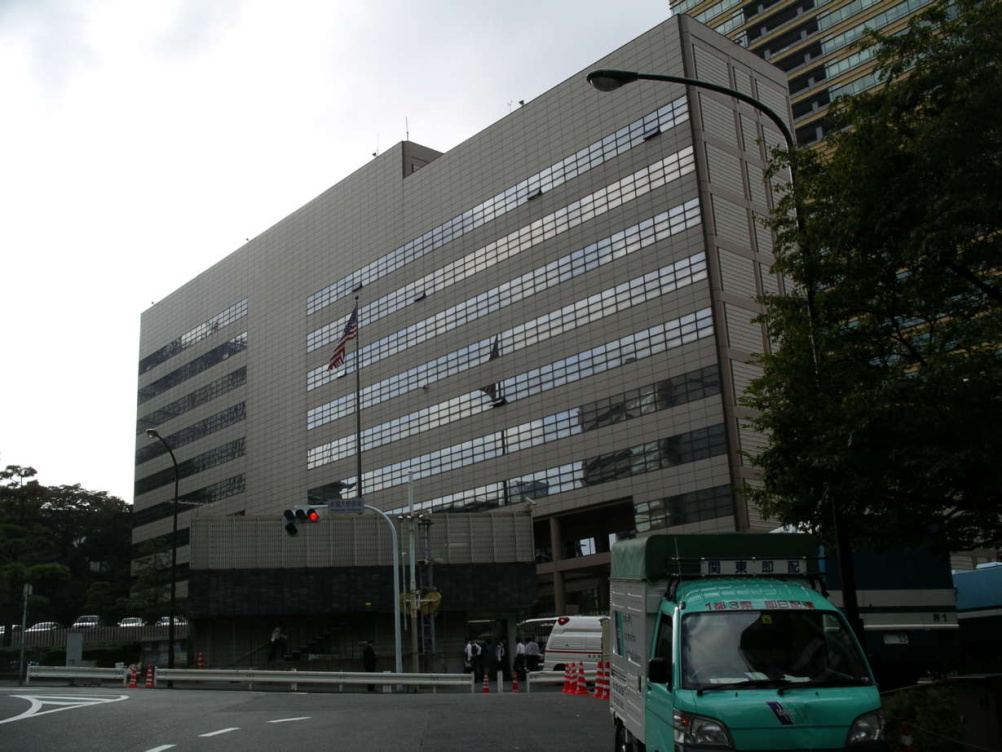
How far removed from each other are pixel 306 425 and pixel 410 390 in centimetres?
1257

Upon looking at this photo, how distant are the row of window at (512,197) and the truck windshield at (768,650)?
48222mm

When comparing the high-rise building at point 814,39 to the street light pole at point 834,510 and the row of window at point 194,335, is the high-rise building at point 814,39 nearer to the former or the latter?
the row of window at point 194,335

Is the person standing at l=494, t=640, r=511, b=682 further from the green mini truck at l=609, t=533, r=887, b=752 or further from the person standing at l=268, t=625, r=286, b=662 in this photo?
the green mini truck at l=609, t=533, r=887, b=752

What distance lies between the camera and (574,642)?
36.0 m

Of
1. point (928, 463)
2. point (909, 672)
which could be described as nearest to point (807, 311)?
point (928, 463)

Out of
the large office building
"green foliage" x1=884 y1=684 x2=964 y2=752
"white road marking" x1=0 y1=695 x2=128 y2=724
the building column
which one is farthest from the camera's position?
the building column

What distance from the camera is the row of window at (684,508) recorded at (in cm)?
4966

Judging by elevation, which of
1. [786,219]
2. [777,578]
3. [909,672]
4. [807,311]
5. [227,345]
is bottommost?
[909,672]

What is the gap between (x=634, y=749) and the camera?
11.0 metres

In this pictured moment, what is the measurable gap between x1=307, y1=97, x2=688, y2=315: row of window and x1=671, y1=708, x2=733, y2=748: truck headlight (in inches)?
1944

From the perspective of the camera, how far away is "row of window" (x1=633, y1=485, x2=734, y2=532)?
49656 mm

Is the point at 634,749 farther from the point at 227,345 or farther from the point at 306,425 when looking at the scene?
the point at 227,345

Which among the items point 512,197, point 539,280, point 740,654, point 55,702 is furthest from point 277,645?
point 740,654

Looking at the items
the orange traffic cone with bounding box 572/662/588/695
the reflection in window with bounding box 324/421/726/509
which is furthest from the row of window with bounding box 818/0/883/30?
the orange traffic cone with bounding box 572/662/588/695
